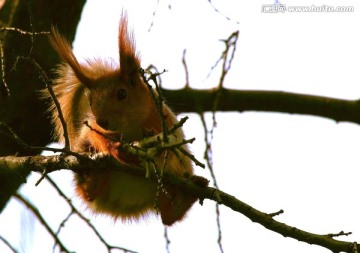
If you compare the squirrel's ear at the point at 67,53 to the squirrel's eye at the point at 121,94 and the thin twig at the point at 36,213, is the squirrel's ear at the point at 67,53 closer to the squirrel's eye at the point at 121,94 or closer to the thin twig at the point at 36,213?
the squirrel's eye at the point at 121,94

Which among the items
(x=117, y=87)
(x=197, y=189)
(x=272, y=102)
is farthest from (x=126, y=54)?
(x=197, y=189)

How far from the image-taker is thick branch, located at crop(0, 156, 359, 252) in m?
3.26

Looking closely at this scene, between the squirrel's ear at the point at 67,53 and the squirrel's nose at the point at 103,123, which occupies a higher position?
the squirrel's ear at the point at 67,53

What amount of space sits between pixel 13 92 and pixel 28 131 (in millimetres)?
294

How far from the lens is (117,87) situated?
470 cm

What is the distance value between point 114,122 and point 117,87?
37 cm

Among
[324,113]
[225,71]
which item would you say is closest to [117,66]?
[324,113]

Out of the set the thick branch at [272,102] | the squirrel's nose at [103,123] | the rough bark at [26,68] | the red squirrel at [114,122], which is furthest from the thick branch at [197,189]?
the thick branch at [272,102]

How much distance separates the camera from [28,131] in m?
4.91

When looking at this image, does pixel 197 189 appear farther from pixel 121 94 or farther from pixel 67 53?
pixel 67 53

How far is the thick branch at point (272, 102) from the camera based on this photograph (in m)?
4.94

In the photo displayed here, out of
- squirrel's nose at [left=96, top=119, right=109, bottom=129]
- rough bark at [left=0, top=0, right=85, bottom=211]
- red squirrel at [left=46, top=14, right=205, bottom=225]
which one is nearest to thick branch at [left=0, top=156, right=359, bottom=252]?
red squirrel at [left=46, top=14, right=205, bottom=225]

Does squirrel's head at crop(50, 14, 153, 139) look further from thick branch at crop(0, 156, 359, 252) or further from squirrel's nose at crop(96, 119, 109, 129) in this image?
thick branch at crop(0, 156, 359, 252)

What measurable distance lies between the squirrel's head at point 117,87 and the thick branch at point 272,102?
319mm
